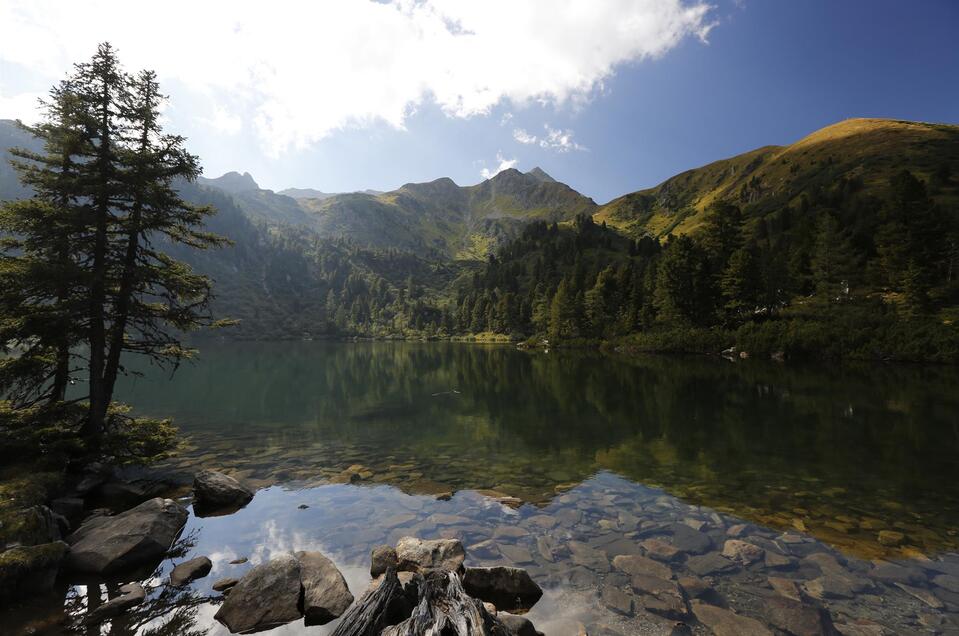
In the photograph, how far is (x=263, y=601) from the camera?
9367 millimetres

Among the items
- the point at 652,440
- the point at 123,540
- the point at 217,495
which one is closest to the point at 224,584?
the point at 123,540

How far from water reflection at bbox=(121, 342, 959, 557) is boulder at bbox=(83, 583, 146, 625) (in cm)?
949

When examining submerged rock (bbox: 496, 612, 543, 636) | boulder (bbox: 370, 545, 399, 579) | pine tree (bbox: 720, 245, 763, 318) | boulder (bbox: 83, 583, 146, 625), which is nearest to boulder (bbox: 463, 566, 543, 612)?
submerged rock (bbox: 496, 612, 543, 636)

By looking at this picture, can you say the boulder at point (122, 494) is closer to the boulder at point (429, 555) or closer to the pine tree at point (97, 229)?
the pine tree at point (97, 229)

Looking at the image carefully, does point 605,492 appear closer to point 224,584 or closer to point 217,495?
point 224,584

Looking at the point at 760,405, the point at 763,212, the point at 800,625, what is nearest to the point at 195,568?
the point at 800,625

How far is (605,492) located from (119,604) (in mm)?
14995

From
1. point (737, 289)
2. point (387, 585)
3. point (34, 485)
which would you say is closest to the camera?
point (387, 585)

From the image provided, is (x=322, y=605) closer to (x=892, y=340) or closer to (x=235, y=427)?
(x=235, y=427)

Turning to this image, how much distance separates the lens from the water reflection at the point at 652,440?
15.7m

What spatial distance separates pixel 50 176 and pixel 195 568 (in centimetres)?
1749

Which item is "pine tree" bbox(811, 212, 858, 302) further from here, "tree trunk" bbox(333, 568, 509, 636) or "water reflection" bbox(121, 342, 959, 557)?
"tree trunk" bbox(333, 568, 509, 636)

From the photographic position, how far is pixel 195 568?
36.3ft

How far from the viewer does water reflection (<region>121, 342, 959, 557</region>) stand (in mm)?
15656
